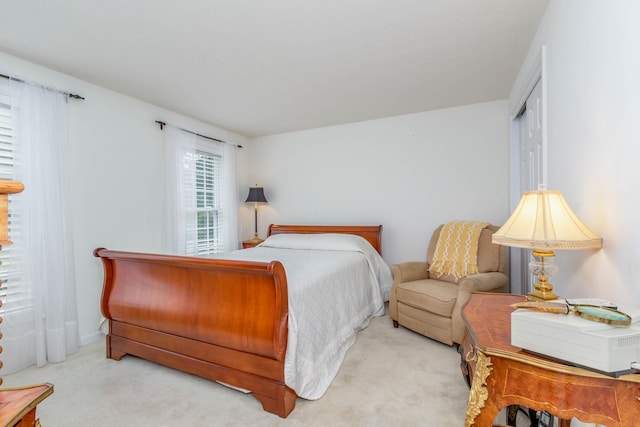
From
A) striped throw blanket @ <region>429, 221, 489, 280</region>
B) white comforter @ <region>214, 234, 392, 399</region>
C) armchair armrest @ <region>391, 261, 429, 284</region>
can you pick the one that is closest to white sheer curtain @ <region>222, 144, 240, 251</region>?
white comforter @ <region>214, 234, 392, 399</region>

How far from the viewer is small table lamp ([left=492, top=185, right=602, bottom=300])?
110 centimetres

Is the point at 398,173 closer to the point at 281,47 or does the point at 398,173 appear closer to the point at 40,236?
the point at 281,47

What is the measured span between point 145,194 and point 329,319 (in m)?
2.37

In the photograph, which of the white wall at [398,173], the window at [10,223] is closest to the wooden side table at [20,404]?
the window at [10,223]

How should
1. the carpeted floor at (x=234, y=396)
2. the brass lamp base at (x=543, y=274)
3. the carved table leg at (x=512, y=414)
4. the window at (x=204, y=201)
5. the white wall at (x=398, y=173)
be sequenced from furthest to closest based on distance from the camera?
the window at (x=204, y=201), the white wall at (x=398, y=173), the carpeted floor at (x=234, y=396), the carved table leg at (x=512, y=414), the brass lamp base at (x=543, y=274)

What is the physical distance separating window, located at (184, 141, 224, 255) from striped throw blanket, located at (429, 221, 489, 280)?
279 centimetres

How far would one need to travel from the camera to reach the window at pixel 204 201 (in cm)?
370

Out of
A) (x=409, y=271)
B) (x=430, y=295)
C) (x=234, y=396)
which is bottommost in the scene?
(x=234, y=396)

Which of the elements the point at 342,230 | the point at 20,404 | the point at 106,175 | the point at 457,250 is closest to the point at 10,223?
the point at 106,175

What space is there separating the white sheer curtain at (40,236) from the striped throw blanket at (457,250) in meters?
3.32

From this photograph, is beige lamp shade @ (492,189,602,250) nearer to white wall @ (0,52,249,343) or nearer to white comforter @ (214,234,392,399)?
white comforter @ (214,234,392,399)

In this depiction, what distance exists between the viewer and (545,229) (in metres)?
1.12

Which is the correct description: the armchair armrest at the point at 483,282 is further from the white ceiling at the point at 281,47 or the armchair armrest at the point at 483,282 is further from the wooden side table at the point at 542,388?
the white ceiling at the point at 281,47

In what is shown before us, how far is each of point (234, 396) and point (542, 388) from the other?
1.68 meters
